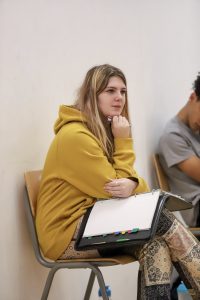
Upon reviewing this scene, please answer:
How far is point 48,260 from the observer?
183 cm

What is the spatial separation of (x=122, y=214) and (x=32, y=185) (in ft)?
1.30

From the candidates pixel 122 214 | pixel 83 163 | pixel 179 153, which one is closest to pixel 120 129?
pixel 83 163

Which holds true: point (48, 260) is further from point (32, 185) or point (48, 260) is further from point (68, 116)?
point (68, 116)

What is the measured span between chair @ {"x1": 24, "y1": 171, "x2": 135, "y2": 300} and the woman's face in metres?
0.36

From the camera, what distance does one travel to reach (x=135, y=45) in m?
2.75

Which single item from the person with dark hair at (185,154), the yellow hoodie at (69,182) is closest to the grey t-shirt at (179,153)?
the person with dark hair at (185,154)

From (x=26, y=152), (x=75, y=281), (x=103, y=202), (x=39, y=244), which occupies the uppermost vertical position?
(x=26, y=152)

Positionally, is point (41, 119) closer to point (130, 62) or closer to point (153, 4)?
point (130, 62)

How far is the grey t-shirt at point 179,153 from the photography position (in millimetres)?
2584

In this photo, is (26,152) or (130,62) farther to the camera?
(130,62)

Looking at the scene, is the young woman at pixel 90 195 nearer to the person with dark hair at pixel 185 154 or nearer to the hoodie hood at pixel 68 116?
the hoodie hood at pixel 68 116

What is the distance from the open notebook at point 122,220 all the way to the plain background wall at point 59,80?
310 millimetres

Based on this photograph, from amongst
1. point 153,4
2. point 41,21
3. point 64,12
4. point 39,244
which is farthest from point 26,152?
point 153,4

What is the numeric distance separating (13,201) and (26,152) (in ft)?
0.67
